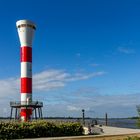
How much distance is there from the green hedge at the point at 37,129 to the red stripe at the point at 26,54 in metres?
18.2

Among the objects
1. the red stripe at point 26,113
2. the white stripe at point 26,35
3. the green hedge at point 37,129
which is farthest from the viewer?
the red stripe at point 26,113

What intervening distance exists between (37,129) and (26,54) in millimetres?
20303

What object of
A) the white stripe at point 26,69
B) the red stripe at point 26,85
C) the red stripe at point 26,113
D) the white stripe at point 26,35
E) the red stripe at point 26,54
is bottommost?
the red stripe at point 26,113

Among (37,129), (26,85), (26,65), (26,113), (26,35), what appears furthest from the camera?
(26,113)

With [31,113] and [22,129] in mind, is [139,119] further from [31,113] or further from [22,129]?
[31,113]

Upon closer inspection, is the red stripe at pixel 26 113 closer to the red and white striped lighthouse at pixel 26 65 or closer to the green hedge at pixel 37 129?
the red and white striped lighthouse at pixel 26 65

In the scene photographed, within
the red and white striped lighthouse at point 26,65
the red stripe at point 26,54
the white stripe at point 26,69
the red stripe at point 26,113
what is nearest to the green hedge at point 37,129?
the red and white striped lighthouse at point 26,65

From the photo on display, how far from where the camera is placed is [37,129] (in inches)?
1586

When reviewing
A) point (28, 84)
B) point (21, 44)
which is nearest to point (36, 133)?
point (28, 84)

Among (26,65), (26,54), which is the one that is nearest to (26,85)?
(26,65)

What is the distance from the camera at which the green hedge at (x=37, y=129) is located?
38.0 m

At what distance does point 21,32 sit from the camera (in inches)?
2391

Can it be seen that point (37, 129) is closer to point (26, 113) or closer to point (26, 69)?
point (26, 69)

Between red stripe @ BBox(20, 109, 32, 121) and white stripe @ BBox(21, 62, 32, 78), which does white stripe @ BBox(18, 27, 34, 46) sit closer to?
white stripe @ BBox(21, 62, 32, 78)
